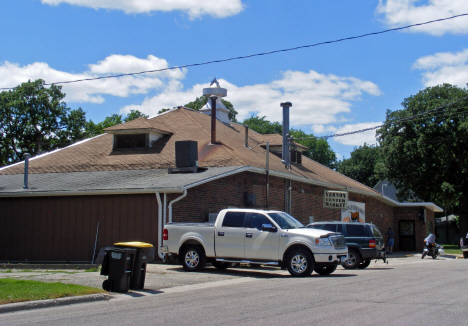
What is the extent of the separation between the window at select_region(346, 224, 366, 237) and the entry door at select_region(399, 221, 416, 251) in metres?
20.1

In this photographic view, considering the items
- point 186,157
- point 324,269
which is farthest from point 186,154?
point 324,269

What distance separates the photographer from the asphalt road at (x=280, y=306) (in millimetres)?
8555

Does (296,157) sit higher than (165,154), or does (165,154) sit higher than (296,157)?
(296,157)

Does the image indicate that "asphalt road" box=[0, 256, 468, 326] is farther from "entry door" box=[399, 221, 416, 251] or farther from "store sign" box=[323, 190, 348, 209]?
"entry door" box=[399, 221, 416, 251]

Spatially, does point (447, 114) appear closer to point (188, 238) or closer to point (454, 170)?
point (454, 170)

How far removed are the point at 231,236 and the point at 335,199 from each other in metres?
14.1

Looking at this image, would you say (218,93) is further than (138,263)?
Yes

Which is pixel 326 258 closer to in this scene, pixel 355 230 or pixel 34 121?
pixel 355 230

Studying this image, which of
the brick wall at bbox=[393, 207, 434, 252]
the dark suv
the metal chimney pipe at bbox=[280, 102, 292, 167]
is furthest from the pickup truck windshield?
the brick wall at bbox=[393, 207, 434, 252]

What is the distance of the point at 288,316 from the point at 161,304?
289 cm

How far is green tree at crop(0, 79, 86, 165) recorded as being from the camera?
171ft

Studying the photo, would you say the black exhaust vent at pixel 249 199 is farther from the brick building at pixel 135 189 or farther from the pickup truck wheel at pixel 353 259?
the pickup truck wheel at pixel 353 259

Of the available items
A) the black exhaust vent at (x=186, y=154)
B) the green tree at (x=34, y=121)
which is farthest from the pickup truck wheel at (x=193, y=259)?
the green tree at (x=34, y=121)

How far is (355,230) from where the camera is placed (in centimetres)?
2052
